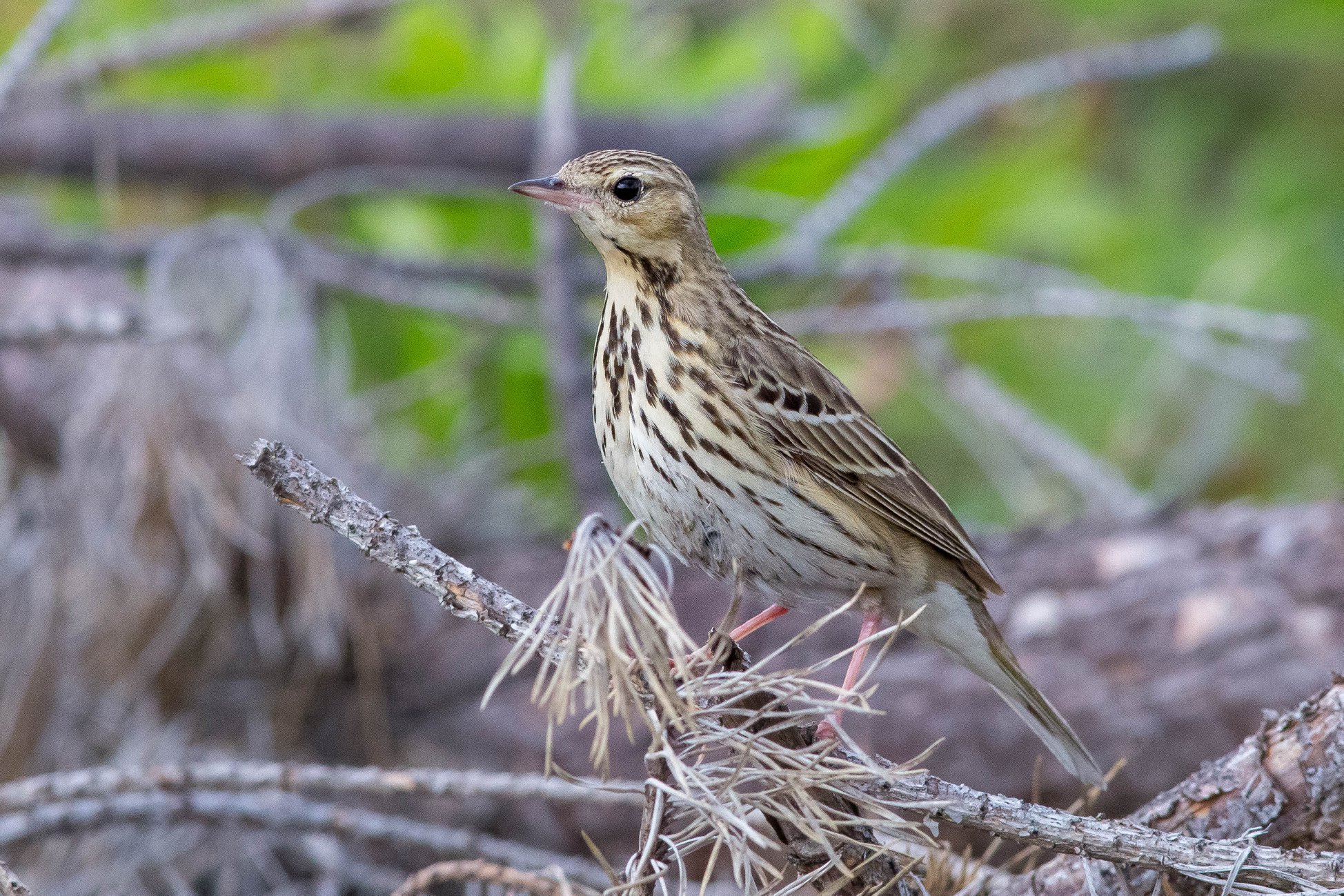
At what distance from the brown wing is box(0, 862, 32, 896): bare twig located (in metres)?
1.55

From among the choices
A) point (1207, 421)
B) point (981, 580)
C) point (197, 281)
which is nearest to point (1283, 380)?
point (1207, 421)

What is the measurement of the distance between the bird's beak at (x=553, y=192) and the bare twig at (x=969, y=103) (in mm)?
2582

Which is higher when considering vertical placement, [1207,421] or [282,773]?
[1207,421]

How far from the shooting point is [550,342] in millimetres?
4934

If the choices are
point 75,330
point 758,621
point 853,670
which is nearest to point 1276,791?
point 853,670

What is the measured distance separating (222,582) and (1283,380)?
136 inches

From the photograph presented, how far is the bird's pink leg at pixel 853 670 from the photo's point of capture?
83.4 inches

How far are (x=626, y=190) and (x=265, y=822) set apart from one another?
4.99 feet

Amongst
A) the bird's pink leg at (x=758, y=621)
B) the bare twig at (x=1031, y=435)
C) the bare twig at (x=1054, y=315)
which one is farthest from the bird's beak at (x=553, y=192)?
the bare twig at (x=1031, y=435)

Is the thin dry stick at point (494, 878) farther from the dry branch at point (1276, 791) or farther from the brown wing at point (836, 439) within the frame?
the brown wing at point (836, 439)

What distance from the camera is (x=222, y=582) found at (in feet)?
13.7

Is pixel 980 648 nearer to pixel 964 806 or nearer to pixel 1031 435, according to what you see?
pixel 964 806

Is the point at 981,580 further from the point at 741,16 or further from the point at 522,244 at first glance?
the point at 741,16

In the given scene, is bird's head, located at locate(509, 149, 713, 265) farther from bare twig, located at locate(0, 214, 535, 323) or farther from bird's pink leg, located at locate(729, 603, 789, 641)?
bare twig, located at locate(0, 214, 535, 323)
